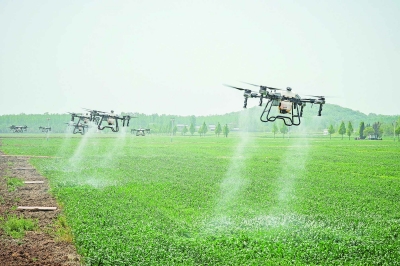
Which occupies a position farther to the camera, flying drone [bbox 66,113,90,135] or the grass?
flying drone [bbox 66,113,90,135]

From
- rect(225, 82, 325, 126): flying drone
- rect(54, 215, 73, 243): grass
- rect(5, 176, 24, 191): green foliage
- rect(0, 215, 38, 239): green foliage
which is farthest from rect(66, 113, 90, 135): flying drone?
rect(225, 82, 325, 126): flying drone

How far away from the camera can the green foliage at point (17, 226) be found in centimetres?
1872

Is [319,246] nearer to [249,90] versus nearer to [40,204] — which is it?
[249,90]

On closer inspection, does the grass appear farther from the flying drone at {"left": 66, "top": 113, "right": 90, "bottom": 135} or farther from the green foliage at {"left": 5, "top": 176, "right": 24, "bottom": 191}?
the green foliage at {"left": 5, "top": 176, "right": 24, "bottom": 191}

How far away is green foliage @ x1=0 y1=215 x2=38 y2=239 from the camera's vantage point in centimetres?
1872

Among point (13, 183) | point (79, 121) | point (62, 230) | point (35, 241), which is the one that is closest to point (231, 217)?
point (62, 230)

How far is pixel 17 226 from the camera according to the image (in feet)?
64.1

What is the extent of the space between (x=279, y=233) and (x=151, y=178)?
66.3ft

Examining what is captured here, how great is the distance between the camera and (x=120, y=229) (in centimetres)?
Result: 1909

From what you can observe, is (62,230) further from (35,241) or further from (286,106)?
(286,106)

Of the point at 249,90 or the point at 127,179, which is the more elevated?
the point at 249,90

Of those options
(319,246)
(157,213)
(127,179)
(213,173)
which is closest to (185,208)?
(157,213)

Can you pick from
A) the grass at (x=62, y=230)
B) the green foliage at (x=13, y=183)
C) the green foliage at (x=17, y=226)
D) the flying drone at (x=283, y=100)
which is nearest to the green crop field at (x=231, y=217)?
the grass at (x=62, y=230)

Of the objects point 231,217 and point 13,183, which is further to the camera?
point 13,183
